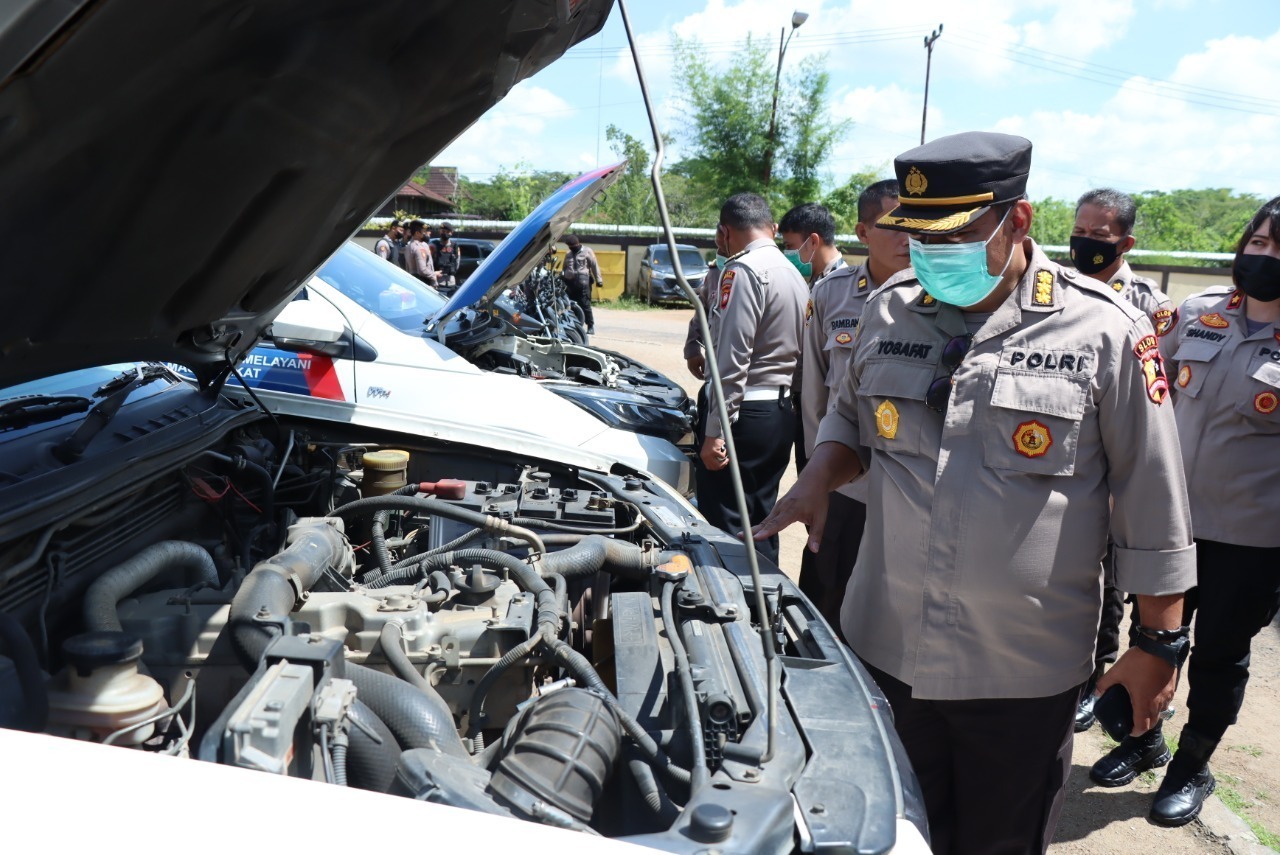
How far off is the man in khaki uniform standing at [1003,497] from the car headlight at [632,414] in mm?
2353

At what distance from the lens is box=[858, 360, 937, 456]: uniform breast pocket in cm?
218

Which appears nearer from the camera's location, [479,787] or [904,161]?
[479,787]

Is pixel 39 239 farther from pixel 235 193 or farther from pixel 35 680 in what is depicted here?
pixel 35 680

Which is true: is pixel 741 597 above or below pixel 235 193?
below

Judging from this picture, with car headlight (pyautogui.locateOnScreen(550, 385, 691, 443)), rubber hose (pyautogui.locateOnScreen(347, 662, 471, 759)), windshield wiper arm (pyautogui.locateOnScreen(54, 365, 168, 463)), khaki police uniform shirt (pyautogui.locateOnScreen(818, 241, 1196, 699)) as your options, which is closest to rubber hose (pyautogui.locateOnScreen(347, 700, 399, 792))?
rubber hose (pyautogui.locateOnScreen(347, 662, 471, 759))

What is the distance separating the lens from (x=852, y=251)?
23984mm

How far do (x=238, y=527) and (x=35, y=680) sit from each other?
A: 117 centimetres

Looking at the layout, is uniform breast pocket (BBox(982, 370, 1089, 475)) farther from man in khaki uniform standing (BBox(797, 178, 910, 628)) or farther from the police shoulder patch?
man in khaki uniform standing (BBox(797, 178, 910, 628))

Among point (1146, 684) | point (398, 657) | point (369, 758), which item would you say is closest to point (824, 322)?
point (1146, 684)

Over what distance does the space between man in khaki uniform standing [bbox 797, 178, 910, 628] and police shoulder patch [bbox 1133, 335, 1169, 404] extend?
136 centimetres

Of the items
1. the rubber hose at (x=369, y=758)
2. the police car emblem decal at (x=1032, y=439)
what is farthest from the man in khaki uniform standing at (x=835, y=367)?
the rubber hose at (x=369, y=758)

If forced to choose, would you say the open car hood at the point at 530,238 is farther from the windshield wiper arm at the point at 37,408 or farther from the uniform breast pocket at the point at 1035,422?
the uniform breast pocket at the point at 1035,422

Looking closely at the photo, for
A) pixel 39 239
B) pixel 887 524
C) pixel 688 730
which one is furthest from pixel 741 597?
pixel 39 239

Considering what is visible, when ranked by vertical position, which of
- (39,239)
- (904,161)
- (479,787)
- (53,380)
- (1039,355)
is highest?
(904,161)
